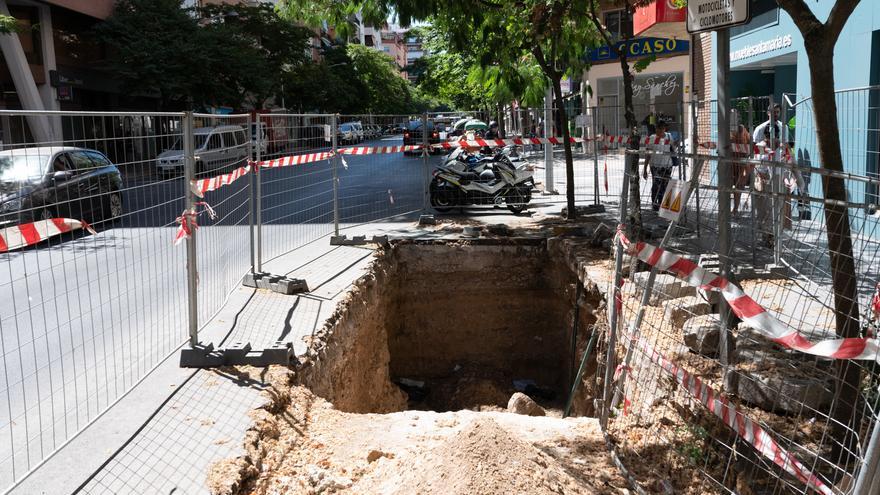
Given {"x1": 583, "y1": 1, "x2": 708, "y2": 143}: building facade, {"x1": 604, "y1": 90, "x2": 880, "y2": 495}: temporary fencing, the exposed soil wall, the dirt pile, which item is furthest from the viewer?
{"x1": 583, "y1": 1, "x2": 708, "y2": 143}: building facade

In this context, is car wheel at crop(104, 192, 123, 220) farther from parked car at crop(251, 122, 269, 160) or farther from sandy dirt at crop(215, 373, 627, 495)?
parked car at crop(251, 122, 269, 160)

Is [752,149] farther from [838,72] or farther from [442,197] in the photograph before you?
[442,197]

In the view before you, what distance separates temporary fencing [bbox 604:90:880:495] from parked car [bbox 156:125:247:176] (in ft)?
11.2

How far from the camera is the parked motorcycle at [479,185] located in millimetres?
14938

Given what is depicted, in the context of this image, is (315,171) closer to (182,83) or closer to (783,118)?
(783,118)

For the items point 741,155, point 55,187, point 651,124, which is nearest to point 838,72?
point 741,155

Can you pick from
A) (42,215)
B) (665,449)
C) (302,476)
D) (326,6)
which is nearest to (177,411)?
(302,476)

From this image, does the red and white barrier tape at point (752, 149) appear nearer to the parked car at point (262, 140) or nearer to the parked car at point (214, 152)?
the parked car at point (262, 140)

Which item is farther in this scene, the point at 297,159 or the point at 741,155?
the point at 741,155

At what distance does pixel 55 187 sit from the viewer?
188 inches

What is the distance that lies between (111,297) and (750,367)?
5969 mm

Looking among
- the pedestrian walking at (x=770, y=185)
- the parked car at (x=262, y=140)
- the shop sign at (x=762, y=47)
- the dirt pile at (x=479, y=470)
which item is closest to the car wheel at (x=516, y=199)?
the pedestrian walking at (x=770, y=185)

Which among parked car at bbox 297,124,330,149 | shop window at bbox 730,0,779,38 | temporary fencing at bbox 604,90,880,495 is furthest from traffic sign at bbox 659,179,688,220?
shop window at bbox 730,0,779,38

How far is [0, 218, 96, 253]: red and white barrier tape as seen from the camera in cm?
397
